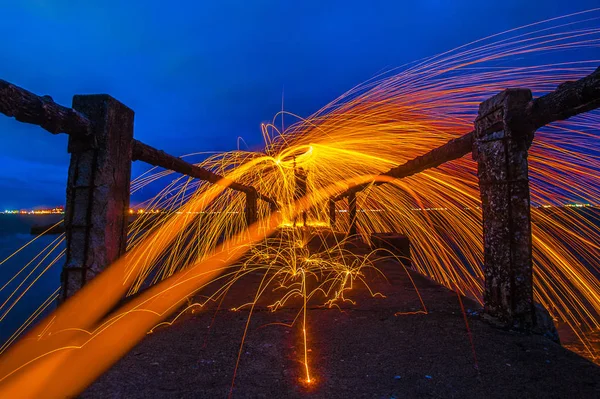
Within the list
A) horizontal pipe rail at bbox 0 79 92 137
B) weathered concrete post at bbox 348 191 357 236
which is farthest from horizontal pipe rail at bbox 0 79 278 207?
weathered concrete post at bbox 348 191 357 236

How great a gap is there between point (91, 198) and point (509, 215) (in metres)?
2.76

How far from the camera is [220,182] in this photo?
15.0 feet

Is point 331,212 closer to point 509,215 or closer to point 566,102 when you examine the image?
point 509,215

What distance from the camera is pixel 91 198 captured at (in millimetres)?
2037

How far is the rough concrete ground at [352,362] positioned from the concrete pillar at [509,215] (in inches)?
7.3

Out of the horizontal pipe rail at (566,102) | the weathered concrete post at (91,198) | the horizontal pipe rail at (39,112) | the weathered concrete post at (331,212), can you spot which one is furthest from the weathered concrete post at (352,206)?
the horizontal pipe rail at (39,112)

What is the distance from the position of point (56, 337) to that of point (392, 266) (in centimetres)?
394

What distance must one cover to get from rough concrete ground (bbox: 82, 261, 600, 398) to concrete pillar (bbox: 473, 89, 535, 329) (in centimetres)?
19

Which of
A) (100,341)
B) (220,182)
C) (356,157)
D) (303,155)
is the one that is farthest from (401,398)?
(303,155)

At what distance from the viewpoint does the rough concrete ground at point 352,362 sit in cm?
134

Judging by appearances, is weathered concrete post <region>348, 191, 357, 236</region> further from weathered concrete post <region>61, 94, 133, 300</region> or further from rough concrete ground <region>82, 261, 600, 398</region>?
weathered concrete post <region>61, 94, 133, 300</region>

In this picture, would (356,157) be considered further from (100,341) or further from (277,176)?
(100,341)

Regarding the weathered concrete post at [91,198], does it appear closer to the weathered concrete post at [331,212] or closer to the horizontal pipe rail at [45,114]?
the horizontal pipe rail at [45,114]

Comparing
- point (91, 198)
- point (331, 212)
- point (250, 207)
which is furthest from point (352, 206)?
point (91, 198)
